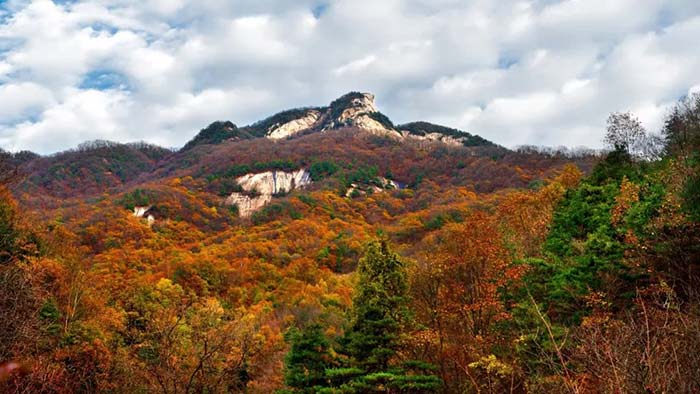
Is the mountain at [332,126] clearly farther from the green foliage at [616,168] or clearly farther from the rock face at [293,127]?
the green foliage at [616,168]

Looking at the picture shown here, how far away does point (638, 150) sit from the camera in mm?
27859

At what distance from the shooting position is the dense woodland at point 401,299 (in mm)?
9844

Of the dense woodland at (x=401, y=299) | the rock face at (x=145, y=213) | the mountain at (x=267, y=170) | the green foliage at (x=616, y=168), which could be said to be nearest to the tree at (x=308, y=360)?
the dense woodland at (x=401, y=299)

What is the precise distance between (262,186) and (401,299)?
292 feet

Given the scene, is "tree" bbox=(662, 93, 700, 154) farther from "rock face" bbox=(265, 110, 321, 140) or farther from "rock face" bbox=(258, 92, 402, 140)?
"rock face" bbox=(265, 110, 321, 140)

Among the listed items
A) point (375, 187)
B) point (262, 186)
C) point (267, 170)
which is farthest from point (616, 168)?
point (267, 170)

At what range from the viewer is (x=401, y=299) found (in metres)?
15.0

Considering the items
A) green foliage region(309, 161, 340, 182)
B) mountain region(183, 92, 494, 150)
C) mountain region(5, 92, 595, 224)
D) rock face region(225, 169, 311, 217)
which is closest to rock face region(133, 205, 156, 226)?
mountain region(5, 92, 595, 224)

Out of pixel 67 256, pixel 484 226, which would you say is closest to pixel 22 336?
pixel 484 226

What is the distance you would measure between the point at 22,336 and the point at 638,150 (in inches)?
1176

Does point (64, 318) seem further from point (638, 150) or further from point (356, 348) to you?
point (638, 150)

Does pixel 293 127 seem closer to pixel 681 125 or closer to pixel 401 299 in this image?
pixel 681 125

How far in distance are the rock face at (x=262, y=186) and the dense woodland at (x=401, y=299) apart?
28.8 m

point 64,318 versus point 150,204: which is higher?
point 150,204
